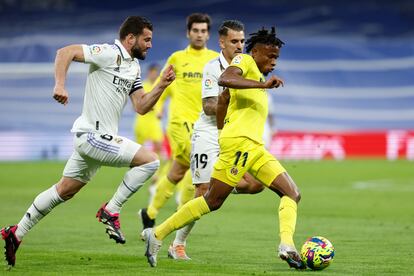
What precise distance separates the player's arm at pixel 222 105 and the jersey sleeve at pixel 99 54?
3.70ft

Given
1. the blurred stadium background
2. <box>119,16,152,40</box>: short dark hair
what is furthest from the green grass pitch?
the blurred stadium background

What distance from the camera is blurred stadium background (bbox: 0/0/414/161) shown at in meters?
32.4

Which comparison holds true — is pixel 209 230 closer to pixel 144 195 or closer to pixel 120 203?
pixel 120 203

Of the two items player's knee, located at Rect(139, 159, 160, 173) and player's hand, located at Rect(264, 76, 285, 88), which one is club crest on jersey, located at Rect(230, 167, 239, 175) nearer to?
player's knee, located at Rect(139, 159, 160, 173)

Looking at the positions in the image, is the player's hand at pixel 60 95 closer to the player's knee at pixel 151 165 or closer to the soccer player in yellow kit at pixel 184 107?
the player's knee at pixel 151 165

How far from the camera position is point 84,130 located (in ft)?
31.4

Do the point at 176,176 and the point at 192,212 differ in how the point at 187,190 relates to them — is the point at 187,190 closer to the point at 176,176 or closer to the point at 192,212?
the point at 176,176

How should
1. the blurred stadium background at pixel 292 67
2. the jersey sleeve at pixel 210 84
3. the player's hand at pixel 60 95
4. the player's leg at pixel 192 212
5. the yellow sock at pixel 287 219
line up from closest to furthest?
the player's hand at pixel 60 95, the yellow sock at pixel 287 219, the player's leg at pixel 192 212, the jersey sleeve at pixel 210 84, the blurred stadium background at pixel 292 67

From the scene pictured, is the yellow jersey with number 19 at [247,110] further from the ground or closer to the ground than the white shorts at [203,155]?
further from the ground

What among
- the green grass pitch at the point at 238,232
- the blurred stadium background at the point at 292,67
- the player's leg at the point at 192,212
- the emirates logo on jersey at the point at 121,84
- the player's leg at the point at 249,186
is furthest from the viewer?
the blurred stadium background at the point at 292,67

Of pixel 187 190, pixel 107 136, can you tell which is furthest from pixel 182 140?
pixel 107 136

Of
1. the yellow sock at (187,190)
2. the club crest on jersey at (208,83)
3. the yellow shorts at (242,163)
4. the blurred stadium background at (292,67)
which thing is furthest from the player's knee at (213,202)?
the blurred stadium background at (292,67)

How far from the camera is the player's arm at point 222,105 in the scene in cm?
966

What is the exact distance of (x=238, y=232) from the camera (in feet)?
42.7
